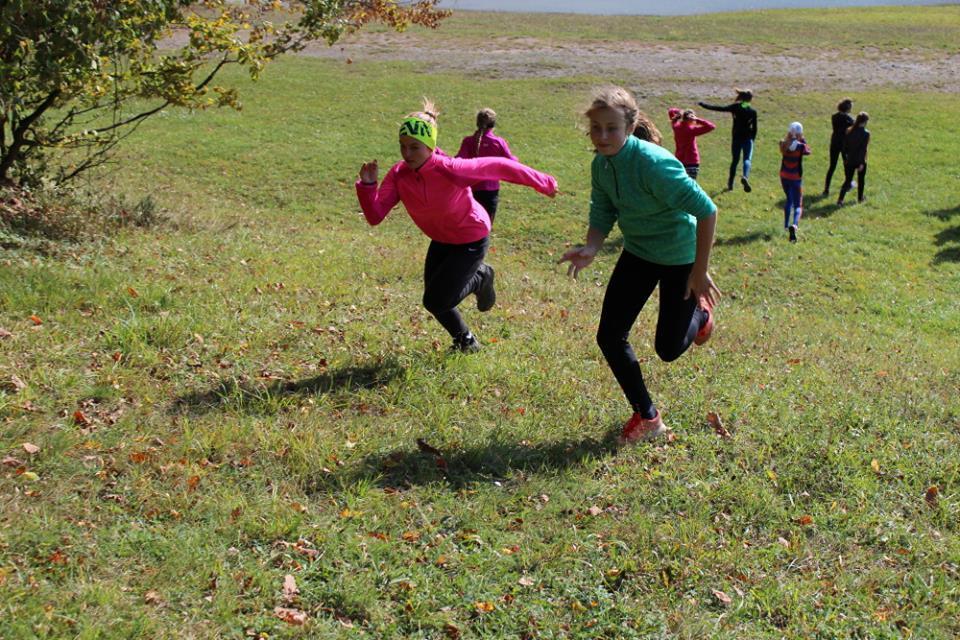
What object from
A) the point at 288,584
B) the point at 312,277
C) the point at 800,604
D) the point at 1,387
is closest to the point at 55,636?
the point at 288,584

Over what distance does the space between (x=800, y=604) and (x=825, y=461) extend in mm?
1521

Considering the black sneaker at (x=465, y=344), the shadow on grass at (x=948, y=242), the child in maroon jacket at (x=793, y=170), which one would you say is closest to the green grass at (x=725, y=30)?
the shadow on grass at (x=948, y=242)

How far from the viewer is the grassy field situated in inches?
150

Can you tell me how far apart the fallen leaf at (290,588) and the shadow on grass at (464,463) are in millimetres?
842

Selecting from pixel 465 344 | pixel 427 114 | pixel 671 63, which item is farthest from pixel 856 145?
pixel 671 63

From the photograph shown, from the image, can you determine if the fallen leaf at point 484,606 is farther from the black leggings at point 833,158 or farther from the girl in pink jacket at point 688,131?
the black leggings at point 833,158

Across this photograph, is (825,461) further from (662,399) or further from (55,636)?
(55,636)

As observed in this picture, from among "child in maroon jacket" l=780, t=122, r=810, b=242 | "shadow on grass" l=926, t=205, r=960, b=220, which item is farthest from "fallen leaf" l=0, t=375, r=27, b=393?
"shadow on grass" l=926, t=205, r=960, b=220

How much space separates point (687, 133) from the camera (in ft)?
46.8

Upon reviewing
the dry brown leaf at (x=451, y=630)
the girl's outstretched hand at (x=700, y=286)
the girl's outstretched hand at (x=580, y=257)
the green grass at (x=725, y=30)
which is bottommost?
the dry brown leaf at (x=451, y=630)

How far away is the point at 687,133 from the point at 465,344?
9026mm

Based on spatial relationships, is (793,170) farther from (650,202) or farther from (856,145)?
(650,202)

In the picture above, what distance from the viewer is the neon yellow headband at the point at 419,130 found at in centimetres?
558

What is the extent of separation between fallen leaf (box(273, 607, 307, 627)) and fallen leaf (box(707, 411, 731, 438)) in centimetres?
307
